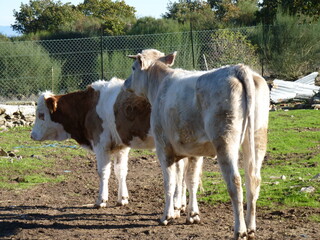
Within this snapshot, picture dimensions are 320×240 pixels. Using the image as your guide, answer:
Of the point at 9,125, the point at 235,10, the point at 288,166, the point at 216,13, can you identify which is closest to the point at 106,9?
the point at 216,13

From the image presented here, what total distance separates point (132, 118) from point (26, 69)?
14303 millimetres

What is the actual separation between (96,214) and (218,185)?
7.14 ft

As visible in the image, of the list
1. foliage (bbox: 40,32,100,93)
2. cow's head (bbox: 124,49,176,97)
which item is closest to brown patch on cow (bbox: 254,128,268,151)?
cow's head (bbox: 124,49,176,97)

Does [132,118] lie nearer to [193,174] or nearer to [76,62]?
[193,174]

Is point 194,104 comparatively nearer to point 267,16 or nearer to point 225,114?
point 225,114

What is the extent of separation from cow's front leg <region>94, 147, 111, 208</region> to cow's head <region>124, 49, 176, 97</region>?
4.18 ft

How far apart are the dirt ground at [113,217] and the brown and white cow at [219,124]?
1.41ft

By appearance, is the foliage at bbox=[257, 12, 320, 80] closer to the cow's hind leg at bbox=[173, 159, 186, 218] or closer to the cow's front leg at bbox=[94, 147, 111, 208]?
the cow's front leg at bbox=[94, 147, 111, 208]

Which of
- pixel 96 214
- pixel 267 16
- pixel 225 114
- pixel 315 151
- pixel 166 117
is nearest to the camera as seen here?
pixel 225 114

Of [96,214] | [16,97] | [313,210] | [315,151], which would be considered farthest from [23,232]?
[16,97]

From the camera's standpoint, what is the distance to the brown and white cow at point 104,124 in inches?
373

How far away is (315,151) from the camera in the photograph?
13164 millimetres

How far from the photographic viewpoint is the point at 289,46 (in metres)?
26.5

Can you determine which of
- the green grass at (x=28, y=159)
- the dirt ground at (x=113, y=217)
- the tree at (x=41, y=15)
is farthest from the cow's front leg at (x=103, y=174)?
the tree at (x=41, y=15)
